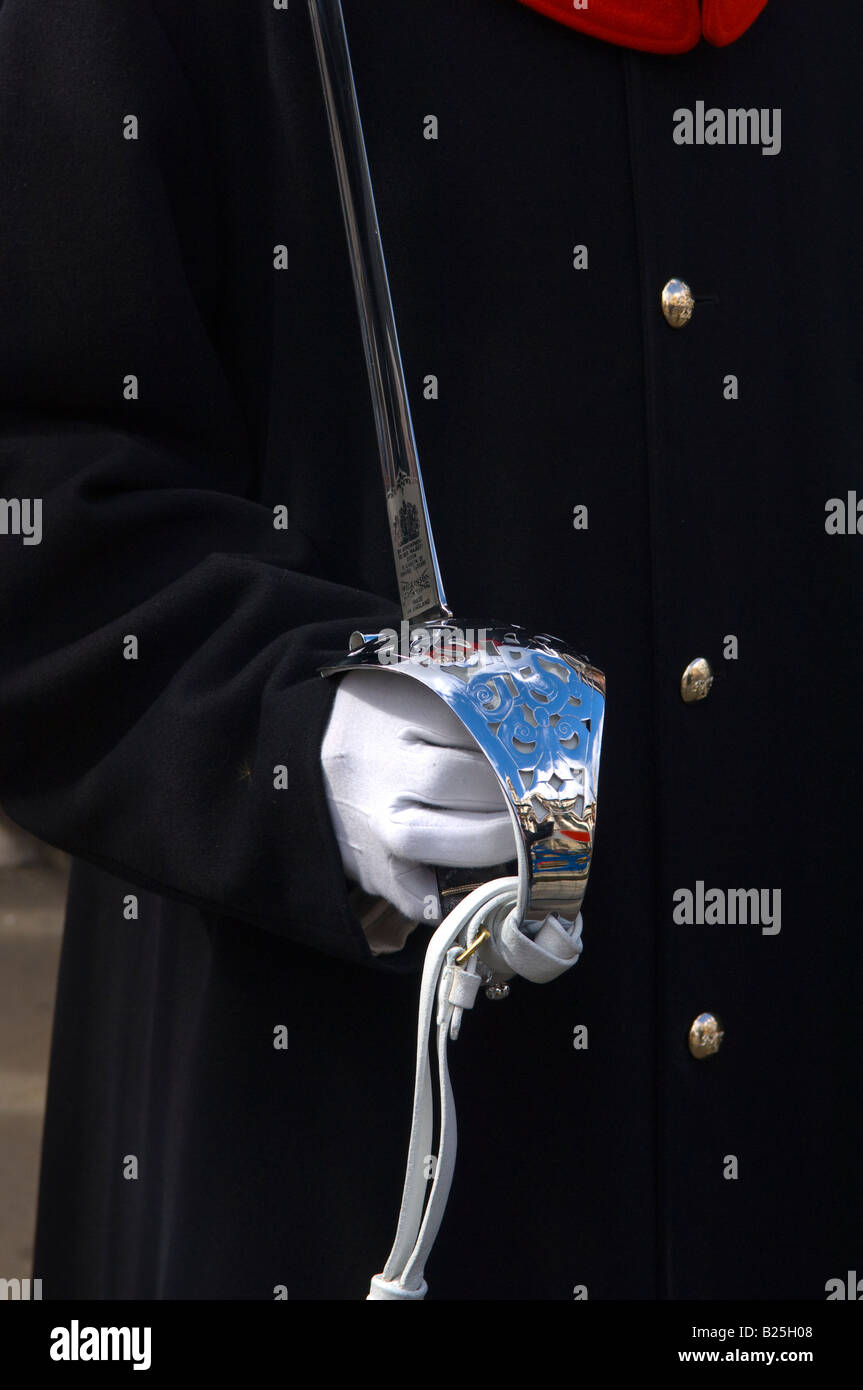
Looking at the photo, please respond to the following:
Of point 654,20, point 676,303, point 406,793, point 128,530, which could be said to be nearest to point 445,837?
point 406,793

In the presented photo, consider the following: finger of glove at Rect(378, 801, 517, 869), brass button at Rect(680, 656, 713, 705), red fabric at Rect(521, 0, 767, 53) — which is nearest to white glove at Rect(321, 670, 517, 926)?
finger of glove at Rect(378, 801, 517, 869)

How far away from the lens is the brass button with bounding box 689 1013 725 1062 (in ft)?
3.02

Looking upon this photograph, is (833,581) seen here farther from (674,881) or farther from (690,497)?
(674,881)

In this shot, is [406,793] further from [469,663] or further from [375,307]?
[375,307]

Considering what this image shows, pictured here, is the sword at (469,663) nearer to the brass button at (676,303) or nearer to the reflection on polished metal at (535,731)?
the reflection on polished metal at (535,731)

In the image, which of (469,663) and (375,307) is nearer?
(469,663)

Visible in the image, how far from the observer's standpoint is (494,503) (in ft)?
3.01

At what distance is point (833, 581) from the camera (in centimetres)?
98

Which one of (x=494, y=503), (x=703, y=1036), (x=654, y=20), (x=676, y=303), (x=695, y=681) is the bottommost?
(x=703, y=1036)

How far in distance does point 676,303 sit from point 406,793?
15.1 inches

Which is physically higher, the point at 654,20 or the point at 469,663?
the point at 654,20

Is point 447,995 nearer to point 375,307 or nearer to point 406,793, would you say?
point 406,793

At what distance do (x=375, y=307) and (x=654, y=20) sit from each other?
26 centimetres
